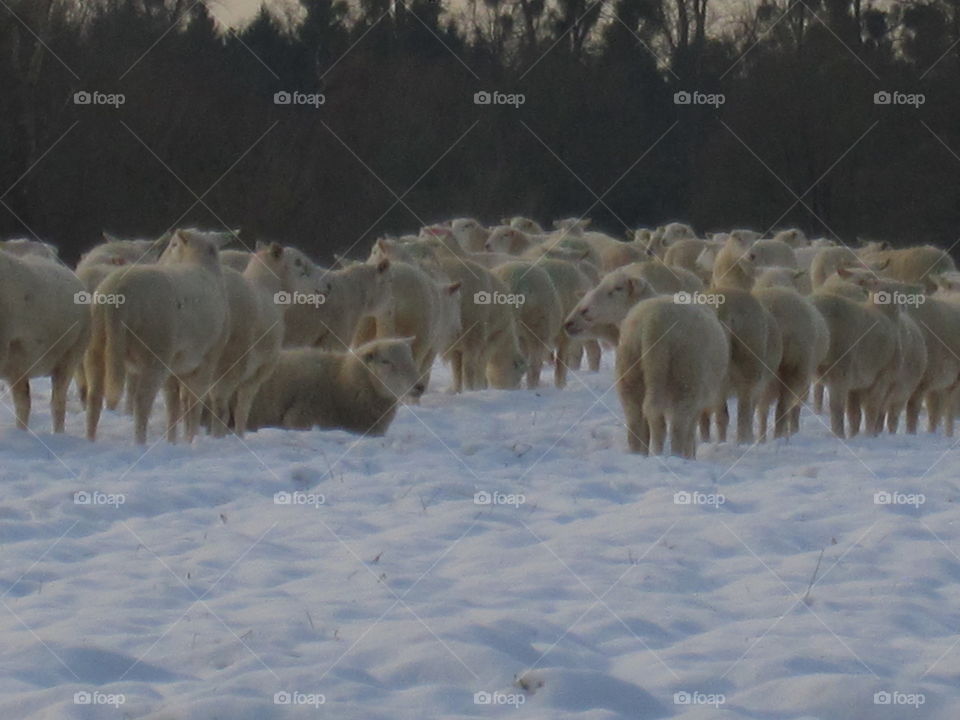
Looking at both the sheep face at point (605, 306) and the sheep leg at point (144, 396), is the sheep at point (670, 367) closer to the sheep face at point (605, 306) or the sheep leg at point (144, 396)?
the sheep face at point (605, 306)

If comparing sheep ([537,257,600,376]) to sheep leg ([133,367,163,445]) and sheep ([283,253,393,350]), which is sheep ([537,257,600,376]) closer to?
sheep ([283,253,393,350])

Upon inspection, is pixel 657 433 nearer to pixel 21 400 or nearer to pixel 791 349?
pixel 791 349

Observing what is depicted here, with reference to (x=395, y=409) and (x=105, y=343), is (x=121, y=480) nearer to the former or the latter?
(x=105, y=343)

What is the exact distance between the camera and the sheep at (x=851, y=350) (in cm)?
1377

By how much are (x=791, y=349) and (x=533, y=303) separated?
448cm

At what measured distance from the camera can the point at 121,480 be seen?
921 cm

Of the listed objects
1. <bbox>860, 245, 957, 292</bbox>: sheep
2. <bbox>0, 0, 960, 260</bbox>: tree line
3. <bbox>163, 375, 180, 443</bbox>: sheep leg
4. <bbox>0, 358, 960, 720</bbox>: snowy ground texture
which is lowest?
<bbox>0, 358, 960, 720</bbox>: snowy ground texture

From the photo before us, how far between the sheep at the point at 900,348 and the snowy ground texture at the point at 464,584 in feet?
10.8

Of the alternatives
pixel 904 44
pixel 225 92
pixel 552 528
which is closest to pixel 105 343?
pixel 552 528

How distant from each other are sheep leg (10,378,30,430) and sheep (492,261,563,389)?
20.7 ft

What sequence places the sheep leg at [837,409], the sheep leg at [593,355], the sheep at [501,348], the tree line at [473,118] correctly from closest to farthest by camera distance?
the sheep leg at [837,409]
the sheep at [501,348]
the sheep leg at [593,355]
the tree line at [473,118]

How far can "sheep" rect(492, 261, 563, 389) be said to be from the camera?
16953 mm

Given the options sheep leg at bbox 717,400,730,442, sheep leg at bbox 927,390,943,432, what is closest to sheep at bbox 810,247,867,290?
sheep leg at bbox 927,390,943,432

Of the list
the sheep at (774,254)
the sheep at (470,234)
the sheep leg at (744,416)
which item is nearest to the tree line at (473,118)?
the sheep at (470,234)
